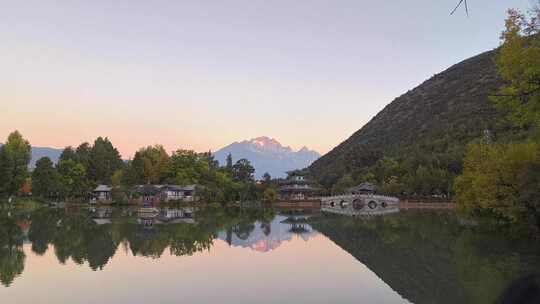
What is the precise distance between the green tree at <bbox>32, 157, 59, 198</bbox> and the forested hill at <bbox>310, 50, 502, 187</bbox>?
66.3 m

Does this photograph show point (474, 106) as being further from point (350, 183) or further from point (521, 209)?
point (521, 209)

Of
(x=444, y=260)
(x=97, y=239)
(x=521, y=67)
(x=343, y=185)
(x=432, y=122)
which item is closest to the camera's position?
(x=521, y=67)

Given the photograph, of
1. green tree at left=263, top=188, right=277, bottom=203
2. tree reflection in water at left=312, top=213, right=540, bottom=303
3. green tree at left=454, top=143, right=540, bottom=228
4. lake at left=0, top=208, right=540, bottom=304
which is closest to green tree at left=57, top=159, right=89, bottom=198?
green tree at left=263, top=188, right=277, bottom=203

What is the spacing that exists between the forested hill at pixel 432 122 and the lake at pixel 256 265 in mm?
60390

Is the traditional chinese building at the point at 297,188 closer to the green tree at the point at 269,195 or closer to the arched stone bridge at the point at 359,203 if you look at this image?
the green tree at the point at 269,195

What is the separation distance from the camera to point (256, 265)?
81.0 feet

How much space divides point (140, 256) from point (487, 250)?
19585mm

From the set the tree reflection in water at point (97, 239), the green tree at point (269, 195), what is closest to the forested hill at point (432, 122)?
the green tree at point (269, 195)

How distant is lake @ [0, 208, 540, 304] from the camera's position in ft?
57.0

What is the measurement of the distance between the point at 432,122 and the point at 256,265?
123865 mm

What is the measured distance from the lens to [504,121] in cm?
2327

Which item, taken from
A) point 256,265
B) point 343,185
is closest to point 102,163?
point 343,185

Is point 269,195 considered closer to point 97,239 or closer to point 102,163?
point 102,163

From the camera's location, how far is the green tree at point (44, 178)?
7262 cm
